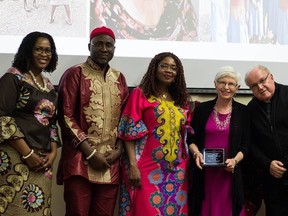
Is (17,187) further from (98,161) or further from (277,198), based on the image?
(277,198)

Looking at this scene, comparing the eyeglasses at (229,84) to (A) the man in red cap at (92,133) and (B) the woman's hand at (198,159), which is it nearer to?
(B) the woman's hand at (198,159)

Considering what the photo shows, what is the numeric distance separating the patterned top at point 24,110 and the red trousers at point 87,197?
0.25 metres

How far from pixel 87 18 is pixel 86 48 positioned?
19cm

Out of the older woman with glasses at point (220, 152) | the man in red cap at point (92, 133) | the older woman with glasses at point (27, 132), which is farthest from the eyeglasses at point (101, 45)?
the older woman with glasses at point (220, 152)

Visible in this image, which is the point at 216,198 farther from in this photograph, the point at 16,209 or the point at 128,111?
the point at 16,209

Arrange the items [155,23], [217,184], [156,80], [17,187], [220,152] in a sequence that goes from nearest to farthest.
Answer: [17,187], [220,152], [217,184], [156,80], [155,23]

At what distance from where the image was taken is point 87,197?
2.25 metres

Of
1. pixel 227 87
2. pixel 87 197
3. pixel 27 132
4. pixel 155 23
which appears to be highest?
pixel 155 23

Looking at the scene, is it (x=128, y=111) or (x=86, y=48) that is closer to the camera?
(x=128, y=111)

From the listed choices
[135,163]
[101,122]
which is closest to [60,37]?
[101,122]

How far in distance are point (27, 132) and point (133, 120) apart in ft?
1.89

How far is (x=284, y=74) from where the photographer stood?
2.96m

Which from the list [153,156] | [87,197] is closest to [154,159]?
[153,156]

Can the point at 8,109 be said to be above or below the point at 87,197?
above
